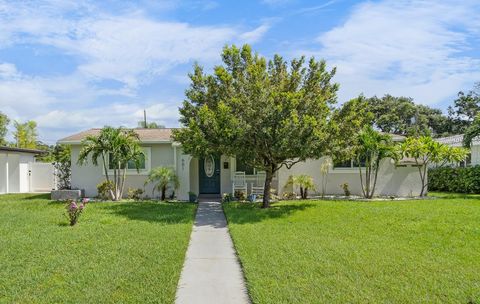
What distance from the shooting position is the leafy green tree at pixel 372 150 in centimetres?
1602

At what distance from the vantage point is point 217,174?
61.0 feet

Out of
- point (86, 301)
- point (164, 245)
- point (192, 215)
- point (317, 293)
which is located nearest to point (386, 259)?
point (317, 293)

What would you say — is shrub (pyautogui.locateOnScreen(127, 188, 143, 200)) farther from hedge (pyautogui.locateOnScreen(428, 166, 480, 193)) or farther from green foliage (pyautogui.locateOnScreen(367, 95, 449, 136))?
green foliage (pyautogui.locateOnScreen(367, 95, 449, 136))

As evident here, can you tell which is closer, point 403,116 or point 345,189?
point 345,189

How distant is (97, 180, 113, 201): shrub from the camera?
1604 centimetres

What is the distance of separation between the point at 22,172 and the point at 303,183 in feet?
54.3

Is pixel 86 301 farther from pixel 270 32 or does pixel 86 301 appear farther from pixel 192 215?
pixel 270 32

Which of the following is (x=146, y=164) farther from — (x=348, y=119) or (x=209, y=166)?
(x=348, y=119)

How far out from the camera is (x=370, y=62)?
1453 cm

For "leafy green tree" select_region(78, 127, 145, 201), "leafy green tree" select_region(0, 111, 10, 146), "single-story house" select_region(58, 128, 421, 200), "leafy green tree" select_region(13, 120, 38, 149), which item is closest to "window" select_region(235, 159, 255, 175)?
"single-story house" select_region(58, 128, 421, 200)

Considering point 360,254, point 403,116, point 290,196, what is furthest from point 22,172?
point 403,116

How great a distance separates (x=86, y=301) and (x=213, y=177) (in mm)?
13737

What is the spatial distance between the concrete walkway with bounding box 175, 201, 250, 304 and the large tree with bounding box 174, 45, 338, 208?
Answer: 3.39m

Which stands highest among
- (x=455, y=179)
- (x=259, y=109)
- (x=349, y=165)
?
(x=259, y=109)
